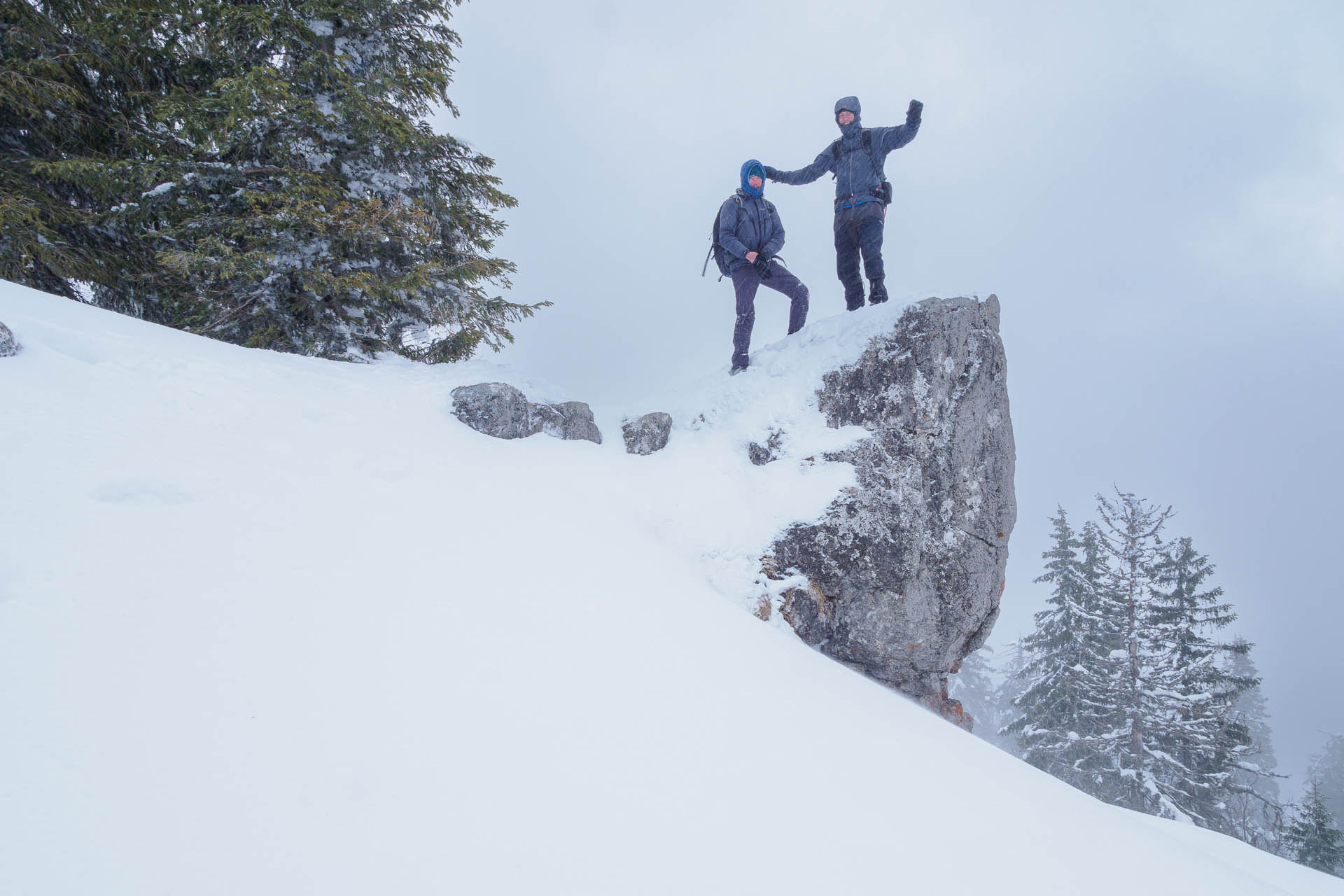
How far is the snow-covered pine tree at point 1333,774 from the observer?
4031 centimetres

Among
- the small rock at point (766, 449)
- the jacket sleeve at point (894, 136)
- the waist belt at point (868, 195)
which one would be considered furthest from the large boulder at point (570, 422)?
the jacket sleeve at point (894, 136)

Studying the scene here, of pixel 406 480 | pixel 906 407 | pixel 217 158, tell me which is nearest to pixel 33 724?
pixel 406 480

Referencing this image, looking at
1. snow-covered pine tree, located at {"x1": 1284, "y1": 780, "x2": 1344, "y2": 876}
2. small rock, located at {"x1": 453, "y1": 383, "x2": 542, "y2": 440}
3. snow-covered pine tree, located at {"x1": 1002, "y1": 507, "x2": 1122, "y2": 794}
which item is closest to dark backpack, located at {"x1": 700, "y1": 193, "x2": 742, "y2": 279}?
small rock, located at {"x1": 453, "y1": 383, "x2": 542, "y2": 440}

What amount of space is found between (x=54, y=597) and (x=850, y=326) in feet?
21.9

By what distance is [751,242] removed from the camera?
22.4ft

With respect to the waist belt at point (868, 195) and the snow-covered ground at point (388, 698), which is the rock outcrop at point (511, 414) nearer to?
the snow-covered ground at point (388, 698)

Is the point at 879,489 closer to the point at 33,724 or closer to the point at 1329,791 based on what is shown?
the point at 33,724

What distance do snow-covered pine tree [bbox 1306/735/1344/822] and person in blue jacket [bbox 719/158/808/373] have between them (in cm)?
6044

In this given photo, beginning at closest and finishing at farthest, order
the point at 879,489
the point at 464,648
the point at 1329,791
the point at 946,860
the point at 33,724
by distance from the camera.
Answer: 1. the point at 33,724
2. the point at 946,860
3. the point at 464,648
4. the point at 879,489
5. the point at 1329,791

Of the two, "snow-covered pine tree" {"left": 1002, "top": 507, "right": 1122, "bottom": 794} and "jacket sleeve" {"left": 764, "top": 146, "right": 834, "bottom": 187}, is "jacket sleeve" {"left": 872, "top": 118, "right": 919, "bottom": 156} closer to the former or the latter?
"jacket sleeve" {"left": 764, "top": 146, "right": 834, "bottom": 187}

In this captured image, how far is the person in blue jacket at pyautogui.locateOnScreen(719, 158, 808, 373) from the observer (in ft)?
22.1

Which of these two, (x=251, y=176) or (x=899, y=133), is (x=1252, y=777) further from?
(x=251, y=176)

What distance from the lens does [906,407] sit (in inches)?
229

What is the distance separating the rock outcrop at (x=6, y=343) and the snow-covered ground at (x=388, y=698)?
7 centimetres
